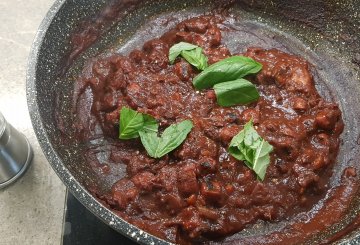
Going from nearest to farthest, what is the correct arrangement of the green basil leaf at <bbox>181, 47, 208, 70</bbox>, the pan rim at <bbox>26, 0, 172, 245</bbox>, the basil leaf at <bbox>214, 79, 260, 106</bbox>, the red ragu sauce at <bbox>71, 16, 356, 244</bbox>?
the pan rim at <bbox>26, 0, 172, 245</bbox> < the red ragu sauce at <bbox>71, 16, 356, 244</bbox> < the basil leaf at <bbox>214, 79, 260, 106</bbox> < the green basil leaf at <bbox>181, 47, 208, 70</bbox>

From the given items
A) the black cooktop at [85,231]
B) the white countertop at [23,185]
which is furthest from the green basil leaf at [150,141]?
the white countertop at [23,185]

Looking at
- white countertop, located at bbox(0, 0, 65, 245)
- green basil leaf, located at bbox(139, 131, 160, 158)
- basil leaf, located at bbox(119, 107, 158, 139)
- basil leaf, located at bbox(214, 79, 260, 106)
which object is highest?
basil leaf, located at bbox(214, 79, 260, 106)

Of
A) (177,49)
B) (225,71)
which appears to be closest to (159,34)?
(177,49)

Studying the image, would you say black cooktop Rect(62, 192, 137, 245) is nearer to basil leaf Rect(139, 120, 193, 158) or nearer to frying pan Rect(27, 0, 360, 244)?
frying pan Rect(27, 0, 360, 244)

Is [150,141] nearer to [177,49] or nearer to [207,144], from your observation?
[207,144]

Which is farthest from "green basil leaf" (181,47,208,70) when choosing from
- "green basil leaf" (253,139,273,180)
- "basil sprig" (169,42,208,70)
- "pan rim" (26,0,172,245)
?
"pan rim" (26,0,172,245)

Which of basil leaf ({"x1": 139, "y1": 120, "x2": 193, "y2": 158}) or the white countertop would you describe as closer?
basil leaf ({"x1": 139, "y1": 120, "x2": 193, "y2": 158})
